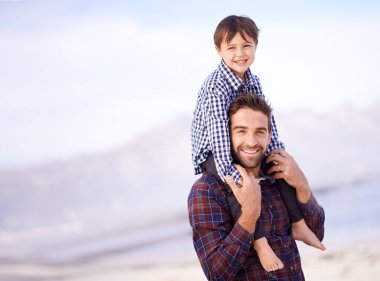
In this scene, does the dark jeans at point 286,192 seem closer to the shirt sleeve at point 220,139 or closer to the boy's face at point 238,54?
the shirt sleeve at point 220,139

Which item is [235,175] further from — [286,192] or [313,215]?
[313,215]

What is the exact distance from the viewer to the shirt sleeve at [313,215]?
317cm

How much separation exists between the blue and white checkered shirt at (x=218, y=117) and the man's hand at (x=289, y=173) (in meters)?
0.11

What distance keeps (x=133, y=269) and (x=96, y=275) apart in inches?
20.5

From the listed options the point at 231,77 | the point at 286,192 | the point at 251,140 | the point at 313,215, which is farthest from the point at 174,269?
the point at 251,140

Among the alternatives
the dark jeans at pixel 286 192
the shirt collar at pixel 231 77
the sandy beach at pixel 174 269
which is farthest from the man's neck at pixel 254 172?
the sandy beach at pixel 174 269

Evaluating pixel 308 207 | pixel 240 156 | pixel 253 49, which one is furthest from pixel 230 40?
pixel 308 207

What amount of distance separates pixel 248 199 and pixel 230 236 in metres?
0.16

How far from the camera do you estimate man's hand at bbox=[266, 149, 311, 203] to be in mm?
3119

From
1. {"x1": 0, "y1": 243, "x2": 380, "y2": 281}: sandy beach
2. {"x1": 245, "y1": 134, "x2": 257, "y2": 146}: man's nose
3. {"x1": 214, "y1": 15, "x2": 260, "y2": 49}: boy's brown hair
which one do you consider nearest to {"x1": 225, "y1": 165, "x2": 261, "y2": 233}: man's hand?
{"x1": 245, "y1": 134, "x2": 257, "y2": 146}: man's nose

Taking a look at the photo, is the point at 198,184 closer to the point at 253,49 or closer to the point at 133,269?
the point at 253,49

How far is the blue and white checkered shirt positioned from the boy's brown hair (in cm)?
11

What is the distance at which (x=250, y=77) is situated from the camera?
10.6ft

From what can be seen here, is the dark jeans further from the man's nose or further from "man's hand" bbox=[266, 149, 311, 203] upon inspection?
the man's nose
